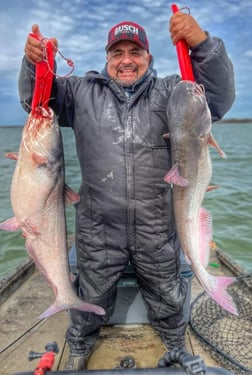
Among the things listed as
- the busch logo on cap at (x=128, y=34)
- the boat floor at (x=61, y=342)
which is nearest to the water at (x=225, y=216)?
the boat floor at (x=61, y=342)

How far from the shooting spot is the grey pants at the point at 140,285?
3.26 metres

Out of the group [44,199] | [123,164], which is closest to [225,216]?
[123,164]

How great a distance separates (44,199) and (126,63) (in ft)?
4.42

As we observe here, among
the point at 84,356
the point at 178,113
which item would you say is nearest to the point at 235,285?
the point at 84,356

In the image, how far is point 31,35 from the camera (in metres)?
2.51

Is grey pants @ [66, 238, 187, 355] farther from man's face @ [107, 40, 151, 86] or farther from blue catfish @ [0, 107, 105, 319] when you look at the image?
man's face @ [107, 40, 151, 86]

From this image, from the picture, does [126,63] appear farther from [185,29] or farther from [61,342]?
[61,342]

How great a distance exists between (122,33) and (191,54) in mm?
706

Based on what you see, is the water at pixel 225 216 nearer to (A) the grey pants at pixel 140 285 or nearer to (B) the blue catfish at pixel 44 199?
(A) the grey pants at pixel 140 285

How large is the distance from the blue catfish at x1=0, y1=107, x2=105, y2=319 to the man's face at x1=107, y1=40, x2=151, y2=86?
0.76 metres

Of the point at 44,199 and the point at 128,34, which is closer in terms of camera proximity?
the point at 44,199

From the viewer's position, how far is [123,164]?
10.1 feet

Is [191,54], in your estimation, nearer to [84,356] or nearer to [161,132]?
[161,132]

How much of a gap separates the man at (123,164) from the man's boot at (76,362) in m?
0.01
